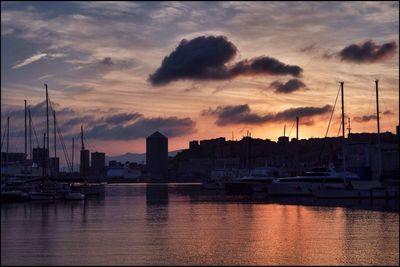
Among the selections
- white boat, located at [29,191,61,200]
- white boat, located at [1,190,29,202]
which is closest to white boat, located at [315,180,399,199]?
white boat, located at [29,191,61,200]

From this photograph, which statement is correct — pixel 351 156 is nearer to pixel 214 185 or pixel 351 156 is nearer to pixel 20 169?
pixel 214 185

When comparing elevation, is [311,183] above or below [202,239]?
above

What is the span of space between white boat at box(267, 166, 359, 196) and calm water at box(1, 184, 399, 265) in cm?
3517

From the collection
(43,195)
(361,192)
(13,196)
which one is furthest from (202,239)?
(43,195)

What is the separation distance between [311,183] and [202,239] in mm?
64124

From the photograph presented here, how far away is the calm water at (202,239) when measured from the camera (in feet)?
114

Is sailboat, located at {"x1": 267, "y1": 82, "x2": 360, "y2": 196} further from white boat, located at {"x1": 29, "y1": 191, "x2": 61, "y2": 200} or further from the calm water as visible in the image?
white boat, located at {"x1": 29, "y1": 191, "x2": 61, "y2": 200}

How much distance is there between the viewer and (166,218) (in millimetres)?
63688

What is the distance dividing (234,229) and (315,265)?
62.0 feet

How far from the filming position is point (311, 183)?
10556 centimetres

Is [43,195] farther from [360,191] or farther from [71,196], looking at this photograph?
[360,191]

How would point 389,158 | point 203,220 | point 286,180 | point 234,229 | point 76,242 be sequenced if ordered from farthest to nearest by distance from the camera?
point 389,158, point 286,180, point 203,220, point 234,229, point 76,242

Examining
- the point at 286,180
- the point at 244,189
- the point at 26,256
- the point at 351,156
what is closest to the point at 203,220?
the point at 26,256

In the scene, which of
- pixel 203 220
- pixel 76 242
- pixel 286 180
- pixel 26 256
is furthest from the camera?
pixel 286 180
